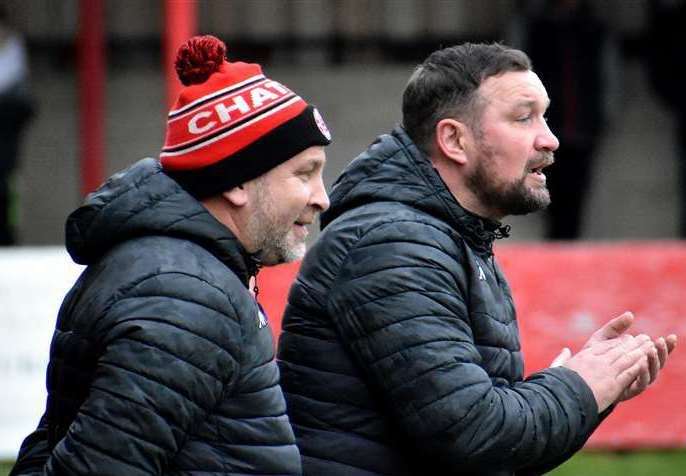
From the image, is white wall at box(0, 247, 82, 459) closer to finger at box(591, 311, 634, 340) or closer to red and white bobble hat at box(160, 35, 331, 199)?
finger at box(591, 311, 634, 340)

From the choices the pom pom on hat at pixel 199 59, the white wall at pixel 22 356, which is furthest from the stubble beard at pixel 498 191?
the white wall at pixel 22 356

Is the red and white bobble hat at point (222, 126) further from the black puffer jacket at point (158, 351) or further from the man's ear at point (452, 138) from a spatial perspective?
the man's ear at point (452, 138)

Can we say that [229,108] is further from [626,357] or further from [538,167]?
[626,357]

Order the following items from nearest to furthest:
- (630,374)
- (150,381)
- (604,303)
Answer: (150,381)
(630,374)
(604,303)

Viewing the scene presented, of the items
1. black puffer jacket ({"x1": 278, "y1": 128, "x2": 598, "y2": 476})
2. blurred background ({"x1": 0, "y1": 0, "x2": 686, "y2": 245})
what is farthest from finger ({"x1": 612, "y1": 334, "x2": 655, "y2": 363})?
blurred background ({"x1": 0, "y1": 0, "x2": 686, "y2": 245})

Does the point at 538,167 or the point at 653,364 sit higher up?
the point at 538,167

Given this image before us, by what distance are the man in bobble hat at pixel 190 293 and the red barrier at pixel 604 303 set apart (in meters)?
4.72

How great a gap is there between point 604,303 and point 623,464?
81cm

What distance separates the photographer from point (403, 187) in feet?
13.0

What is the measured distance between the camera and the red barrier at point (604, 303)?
8297 millimetres

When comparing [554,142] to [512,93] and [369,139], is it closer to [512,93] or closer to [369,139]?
[512,93]

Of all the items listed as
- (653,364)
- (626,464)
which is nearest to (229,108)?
(653,364)

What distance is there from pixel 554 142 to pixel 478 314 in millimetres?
461

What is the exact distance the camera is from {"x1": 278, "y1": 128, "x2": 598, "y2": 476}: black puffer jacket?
3.74m
